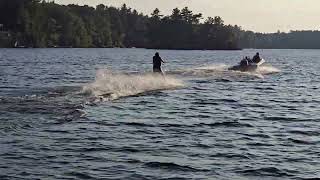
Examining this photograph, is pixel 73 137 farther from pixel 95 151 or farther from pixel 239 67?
pixel 239 67

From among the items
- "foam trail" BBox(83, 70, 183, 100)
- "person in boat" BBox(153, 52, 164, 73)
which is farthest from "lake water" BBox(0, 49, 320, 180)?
"person in boat" BBox(153, 52, 164, 73)

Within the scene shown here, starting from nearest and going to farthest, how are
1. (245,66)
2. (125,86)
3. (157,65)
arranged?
1. (125,86)
2. (157,65)
3. (245,66)

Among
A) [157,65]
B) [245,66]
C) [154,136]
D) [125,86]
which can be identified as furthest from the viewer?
[245,66]

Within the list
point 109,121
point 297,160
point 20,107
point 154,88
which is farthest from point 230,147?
point 154,88

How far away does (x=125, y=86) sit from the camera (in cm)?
3491

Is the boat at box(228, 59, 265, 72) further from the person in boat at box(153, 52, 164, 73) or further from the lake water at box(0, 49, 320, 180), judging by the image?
the lake water at box(0, 49, 320, 180)

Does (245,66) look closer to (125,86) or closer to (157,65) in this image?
(157,65)

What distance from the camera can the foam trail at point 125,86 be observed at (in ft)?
102

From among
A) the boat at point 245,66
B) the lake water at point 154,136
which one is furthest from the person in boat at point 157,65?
the boat at point 245,66

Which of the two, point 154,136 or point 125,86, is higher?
point 125,86

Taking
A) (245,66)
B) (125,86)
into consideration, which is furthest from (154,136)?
(245,66)

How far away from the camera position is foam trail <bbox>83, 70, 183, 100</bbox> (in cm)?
3105

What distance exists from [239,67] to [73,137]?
4192 cm

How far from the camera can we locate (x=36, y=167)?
14641 mm
